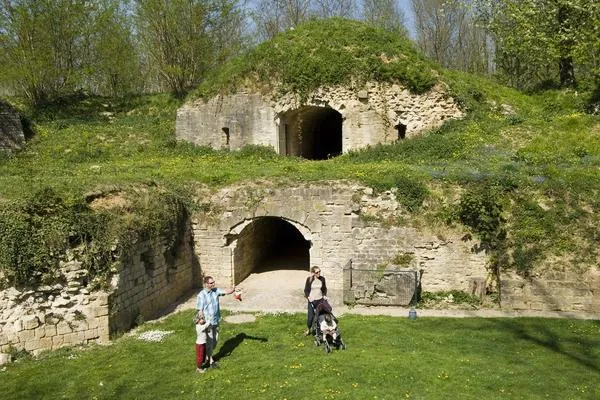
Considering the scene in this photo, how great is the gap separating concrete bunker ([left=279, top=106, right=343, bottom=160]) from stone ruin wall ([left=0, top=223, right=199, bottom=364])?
1064 cm

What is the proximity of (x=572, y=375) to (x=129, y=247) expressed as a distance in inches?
347

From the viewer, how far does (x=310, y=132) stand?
952 inches

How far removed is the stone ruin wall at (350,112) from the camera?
780 inches

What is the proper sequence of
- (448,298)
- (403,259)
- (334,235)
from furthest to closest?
(334,235) → (403,259) → (448,298)

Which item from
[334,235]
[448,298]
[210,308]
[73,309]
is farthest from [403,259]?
[73,309]

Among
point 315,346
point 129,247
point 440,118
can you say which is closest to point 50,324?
point 129,247

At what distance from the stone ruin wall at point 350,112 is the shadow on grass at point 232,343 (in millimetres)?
11122

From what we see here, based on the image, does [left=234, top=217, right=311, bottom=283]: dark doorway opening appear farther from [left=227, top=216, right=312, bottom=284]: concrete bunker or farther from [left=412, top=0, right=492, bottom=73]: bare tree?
[left=412, top=0, right=492, bottom=73]: bare tree

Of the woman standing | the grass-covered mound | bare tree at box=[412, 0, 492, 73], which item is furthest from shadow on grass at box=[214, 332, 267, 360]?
bare tree at box=[412, 0, 492, 73]

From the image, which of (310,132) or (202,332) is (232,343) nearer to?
(202,332)

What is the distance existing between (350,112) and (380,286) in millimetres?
9620

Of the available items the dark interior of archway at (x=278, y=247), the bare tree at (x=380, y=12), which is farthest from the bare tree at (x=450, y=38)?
the dark interior of archway at (x=278, y=247)

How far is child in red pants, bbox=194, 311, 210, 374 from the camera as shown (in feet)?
27.8

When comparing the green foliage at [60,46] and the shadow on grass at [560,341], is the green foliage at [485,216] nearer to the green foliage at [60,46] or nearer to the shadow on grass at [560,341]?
the shadow on grass at [560,341]
